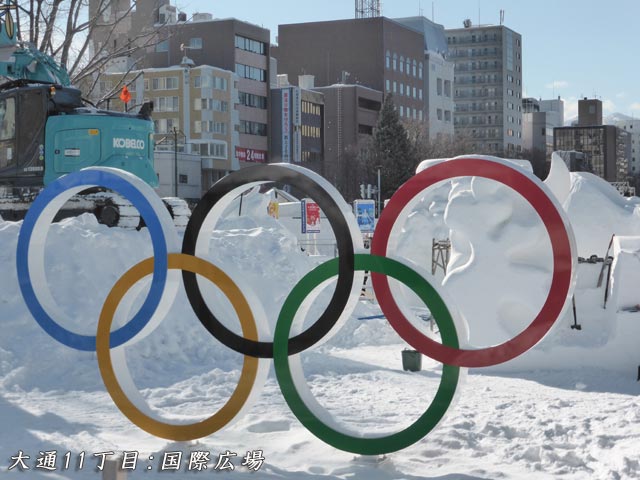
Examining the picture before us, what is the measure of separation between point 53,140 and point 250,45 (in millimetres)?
53651

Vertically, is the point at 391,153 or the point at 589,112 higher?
the point at 589,112

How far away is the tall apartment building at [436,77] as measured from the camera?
338ft

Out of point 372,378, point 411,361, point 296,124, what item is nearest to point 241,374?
point 372,378

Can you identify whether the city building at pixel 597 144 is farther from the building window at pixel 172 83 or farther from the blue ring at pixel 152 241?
the blue ring at pixel 152 241

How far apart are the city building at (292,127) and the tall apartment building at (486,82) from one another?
178 ft

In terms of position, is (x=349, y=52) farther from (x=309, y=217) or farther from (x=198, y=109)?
(x=309, y=217)

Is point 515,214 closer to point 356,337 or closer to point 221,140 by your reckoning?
point 356,337

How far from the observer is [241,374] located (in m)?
8.05

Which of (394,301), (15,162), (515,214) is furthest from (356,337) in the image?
(15,162)

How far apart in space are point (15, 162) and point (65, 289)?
8.23 metres

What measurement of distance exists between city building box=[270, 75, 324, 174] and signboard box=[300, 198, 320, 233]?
47088 millimetres

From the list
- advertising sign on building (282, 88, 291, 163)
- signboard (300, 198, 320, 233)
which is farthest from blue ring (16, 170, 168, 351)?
advertising sign on building (282, 88, 291, 163)

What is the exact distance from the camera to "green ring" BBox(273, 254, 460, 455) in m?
7.60

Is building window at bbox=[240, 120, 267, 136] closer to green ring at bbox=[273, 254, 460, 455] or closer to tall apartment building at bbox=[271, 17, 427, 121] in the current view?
tall apartment building at bbox=[271, 17, 427, 121]
